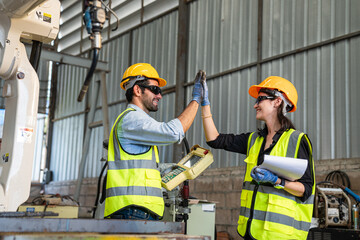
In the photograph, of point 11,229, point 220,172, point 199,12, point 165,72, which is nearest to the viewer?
point 11,229

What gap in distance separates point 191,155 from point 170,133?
86 centimetres

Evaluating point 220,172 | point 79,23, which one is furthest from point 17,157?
point 79,23

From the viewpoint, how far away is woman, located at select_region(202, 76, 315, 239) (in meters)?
2.69

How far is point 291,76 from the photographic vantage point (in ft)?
24.1

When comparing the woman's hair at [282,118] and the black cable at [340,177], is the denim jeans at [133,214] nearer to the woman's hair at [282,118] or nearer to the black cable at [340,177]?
the woman's hair at [282,118]

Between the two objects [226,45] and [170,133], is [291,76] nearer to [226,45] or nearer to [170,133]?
[226,45]

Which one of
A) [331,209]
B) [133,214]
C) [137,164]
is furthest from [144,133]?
[331,209]

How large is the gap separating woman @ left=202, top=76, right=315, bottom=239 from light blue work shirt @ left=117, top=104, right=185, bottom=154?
0.52 meters

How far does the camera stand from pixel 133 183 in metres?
2.73

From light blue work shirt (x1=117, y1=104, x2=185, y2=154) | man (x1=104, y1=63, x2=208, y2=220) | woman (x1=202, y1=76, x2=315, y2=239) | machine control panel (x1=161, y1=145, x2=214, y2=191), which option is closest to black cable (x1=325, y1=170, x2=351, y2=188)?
machine control panel (x1=161, y1=145, x2=214, y2=191)

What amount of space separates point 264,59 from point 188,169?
4984mm

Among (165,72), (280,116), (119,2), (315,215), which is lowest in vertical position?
(315,215)

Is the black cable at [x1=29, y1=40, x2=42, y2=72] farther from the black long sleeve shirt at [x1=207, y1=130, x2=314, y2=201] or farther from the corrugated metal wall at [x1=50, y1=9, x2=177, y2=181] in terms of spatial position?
the corrugated metal wall at [x1=50, y1=9, x2=177, y2=181]

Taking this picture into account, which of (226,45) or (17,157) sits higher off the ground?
(226,45)
